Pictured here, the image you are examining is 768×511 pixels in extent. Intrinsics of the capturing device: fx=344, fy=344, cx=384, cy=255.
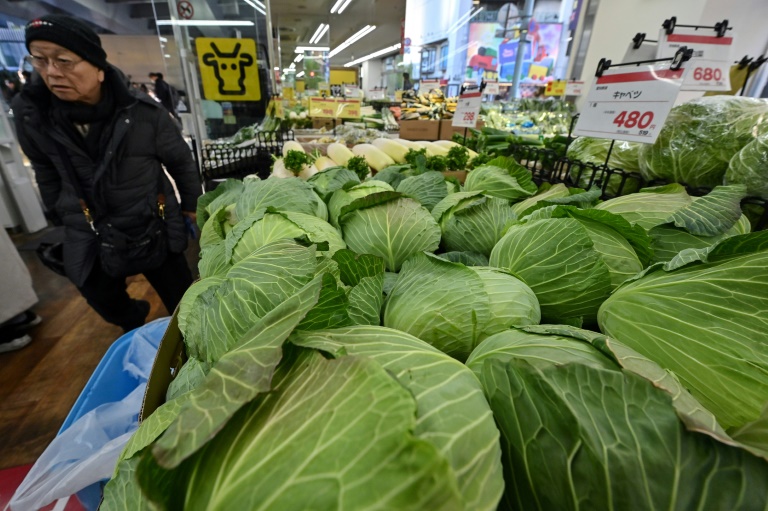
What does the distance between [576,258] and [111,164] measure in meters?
2.73

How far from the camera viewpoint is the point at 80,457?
128 cm

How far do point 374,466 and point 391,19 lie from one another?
Answer: 16756mm

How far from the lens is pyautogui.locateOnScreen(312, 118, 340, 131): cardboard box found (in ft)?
18.1

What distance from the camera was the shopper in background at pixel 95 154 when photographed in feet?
6.36

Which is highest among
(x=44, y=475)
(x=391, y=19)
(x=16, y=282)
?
(x=391, y=19)

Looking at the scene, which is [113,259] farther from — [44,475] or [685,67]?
[685,67]

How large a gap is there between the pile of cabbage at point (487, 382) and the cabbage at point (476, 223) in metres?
0.22

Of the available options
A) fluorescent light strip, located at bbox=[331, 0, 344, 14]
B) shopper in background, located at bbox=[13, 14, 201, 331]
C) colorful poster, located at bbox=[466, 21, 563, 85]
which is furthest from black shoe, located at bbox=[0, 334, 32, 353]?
colorful poster, located at bbox=[466, 21, 563, 85]

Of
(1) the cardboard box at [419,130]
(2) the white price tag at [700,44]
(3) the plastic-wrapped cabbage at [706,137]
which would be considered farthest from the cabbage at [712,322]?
(1) the cardboard box at [419,130]

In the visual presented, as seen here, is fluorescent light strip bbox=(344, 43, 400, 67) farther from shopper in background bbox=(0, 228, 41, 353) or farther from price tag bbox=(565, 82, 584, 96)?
shopper in background bbox=(0, 228, 41, 353)

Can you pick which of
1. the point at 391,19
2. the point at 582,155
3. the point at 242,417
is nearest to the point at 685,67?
the point at 582,155

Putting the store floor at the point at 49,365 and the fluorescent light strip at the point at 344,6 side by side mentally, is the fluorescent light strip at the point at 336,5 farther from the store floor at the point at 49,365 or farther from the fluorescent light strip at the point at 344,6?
the store floor at the point at 49,365

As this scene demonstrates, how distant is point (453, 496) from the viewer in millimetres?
377

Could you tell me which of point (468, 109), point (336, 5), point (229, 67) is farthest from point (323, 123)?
point (336, 5)
